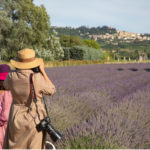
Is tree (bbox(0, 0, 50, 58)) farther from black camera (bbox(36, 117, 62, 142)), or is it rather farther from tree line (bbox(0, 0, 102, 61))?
black camera (bbox(36, 117, 62, 142))

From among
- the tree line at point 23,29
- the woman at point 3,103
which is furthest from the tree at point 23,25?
the woman at point 3,103

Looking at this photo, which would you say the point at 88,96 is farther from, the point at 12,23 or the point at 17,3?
the point at 17,3

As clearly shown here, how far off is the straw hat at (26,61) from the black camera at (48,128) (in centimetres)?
48

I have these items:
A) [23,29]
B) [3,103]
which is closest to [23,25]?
[23,29]

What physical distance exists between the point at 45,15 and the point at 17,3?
4.21m

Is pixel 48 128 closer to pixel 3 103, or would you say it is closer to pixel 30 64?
pixel 30 64

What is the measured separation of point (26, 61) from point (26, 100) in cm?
34

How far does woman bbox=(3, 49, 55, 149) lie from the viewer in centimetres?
244

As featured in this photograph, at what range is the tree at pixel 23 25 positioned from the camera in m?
37.4

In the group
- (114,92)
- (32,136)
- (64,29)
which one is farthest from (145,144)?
(64,29)

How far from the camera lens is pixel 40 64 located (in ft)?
8.02

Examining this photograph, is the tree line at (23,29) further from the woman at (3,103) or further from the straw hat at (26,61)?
the straw hat at (26,61)

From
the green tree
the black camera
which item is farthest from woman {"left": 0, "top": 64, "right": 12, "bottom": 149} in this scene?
the green tree

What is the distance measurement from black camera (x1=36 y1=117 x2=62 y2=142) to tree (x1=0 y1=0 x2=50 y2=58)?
35.5 m
